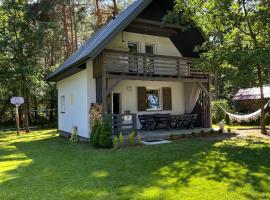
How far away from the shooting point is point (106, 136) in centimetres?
1014

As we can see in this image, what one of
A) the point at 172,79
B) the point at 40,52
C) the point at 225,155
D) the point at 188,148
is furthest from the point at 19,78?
the point at 225,155

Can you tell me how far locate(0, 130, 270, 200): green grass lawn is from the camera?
17.2ft

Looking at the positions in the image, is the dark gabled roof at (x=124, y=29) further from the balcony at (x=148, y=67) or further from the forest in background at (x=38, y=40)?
the forest in background at (x=38, y=40)

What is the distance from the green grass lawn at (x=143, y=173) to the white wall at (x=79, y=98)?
272 centimetres

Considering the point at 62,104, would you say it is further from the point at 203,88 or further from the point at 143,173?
the point at 143,173

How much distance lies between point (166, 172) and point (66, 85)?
986 cm

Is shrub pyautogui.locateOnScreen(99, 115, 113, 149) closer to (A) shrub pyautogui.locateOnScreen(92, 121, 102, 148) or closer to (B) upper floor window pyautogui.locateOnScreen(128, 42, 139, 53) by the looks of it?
(A) shrub pyautogui.locateOnScreen(92, 121, 102, 148)

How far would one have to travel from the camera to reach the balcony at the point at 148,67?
457 inches

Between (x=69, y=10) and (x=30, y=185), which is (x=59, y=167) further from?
(x=69, y=10)

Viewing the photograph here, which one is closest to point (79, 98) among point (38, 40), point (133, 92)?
point (133, 92)

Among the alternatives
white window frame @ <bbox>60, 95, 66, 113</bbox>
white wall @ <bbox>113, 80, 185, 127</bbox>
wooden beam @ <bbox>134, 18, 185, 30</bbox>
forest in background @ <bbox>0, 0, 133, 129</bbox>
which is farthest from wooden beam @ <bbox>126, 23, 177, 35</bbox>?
white window frame @ <bbox>60, 95, 66, 113</bbox>

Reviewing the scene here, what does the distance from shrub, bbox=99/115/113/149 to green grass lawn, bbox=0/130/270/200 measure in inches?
20.6

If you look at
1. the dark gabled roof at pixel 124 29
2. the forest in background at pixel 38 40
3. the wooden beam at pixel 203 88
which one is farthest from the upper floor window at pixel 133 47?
the forest in background at pixel 38 40

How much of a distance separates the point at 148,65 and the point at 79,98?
3342 millimetres
